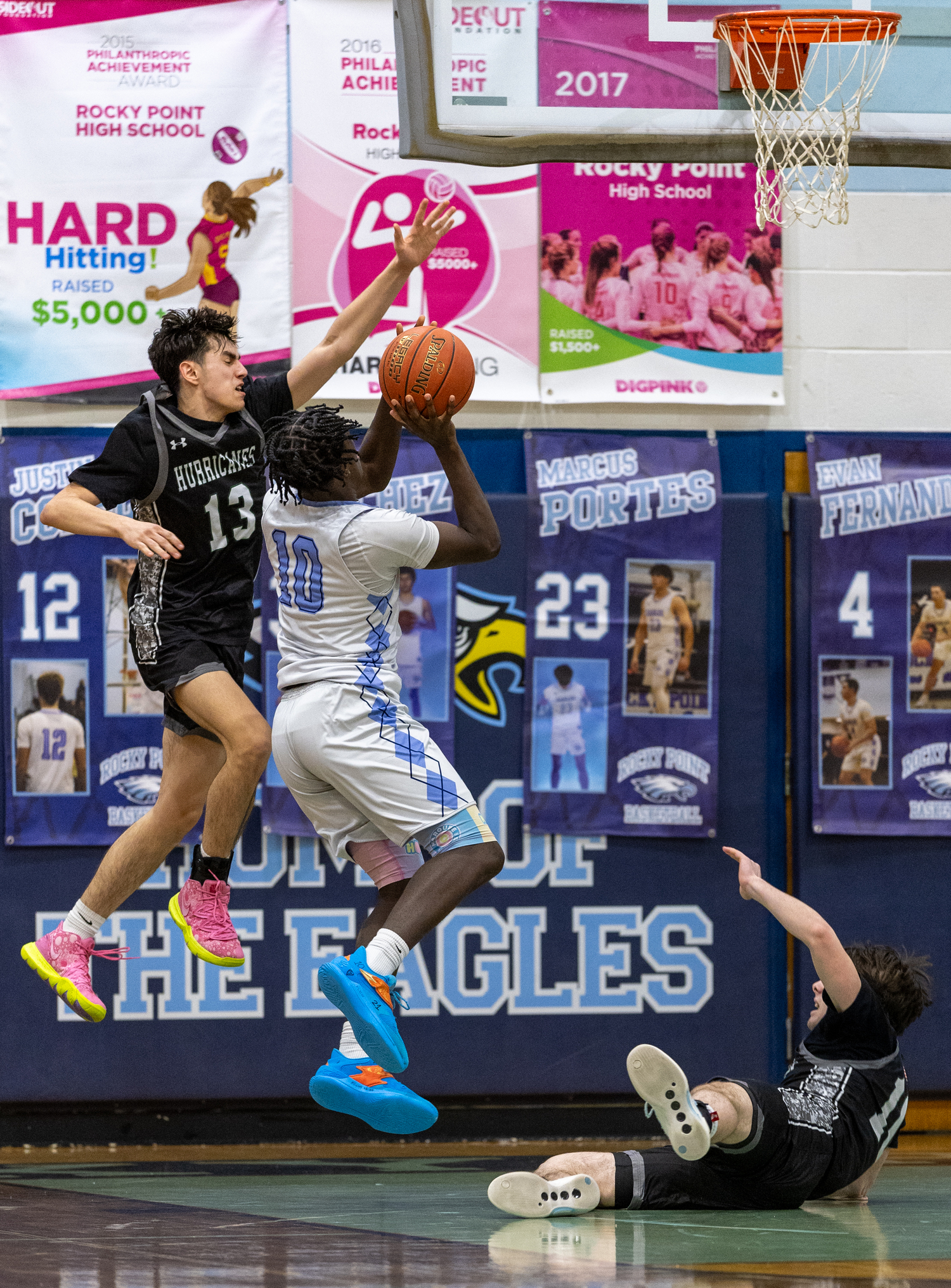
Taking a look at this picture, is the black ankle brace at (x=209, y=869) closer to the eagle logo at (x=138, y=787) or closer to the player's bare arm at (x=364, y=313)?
the player's bare arm at (x=364, y=313)

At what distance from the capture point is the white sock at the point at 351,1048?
4.88 meters

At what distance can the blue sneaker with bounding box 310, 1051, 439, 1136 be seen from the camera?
15.5 feet

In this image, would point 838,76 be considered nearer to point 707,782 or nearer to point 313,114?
point 313,114

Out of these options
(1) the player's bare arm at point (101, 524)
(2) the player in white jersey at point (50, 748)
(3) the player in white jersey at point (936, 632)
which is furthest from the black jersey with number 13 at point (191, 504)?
(3) the player in white jersey at point (936, 632)

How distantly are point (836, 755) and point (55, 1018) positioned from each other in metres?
3.69

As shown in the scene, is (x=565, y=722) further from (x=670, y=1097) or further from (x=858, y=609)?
(x=670, y=1097)

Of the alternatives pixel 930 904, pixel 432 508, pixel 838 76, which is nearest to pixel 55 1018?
pixel 432 508

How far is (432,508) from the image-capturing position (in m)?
7.66

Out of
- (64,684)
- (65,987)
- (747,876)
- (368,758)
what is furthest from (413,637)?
(747,876)

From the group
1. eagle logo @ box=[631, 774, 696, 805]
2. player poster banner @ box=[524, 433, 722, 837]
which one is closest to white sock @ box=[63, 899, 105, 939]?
player poster banner @ box=[524, 433, 722, 837]

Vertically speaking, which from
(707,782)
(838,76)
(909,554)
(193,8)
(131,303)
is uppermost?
(193,8)

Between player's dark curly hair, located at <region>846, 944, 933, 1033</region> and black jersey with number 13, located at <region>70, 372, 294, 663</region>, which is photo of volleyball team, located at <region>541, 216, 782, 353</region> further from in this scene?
player's dark curly hair, located at <region>846, 944, 933, 1033</region>

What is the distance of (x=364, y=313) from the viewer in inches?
226

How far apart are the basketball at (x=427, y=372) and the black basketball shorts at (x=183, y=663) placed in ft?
3.51
